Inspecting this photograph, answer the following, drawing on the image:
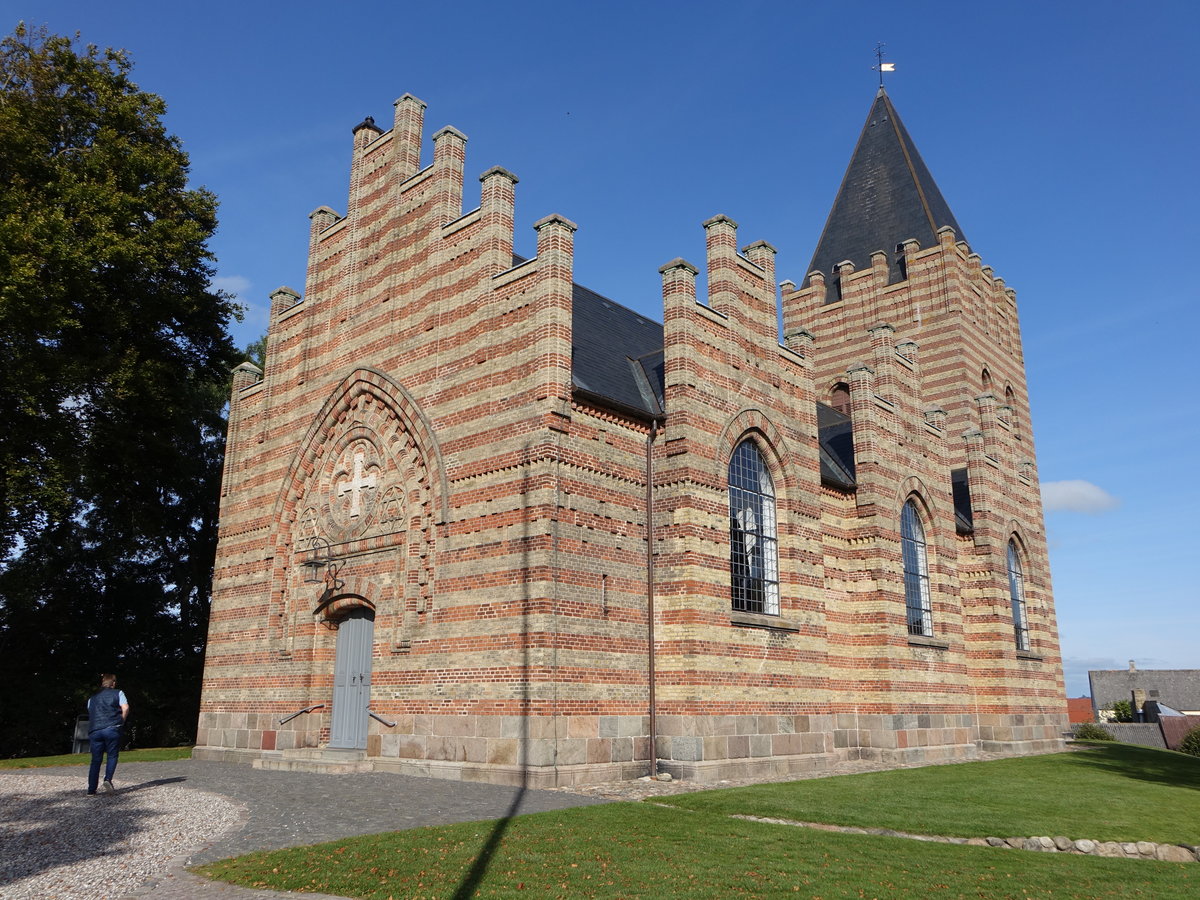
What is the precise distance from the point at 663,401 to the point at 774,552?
4312mm

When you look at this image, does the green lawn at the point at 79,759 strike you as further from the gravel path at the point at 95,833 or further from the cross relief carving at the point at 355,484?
the cross relief carving at the point at 355,484

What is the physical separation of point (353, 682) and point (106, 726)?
596cm

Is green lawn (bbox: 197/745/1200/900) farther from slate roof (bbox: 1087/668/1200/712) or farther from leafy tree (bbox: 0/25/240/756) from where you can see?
slate roof (bbox: 1087/668/1200/712)

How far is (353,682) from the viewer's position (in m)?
19.2

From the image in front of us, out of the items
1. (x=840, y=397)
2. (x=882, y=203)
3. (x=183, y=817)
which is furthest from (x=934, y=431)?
(x=183, y=817)

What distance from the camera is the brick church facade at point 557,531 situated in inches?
641

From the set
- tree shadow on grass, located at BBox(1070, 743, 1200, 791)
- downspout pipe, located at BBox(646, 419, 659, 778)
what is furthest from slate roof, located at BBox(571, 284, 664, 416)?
tree shadow on grass, located at BBox(1070, 743, 1200, 791)

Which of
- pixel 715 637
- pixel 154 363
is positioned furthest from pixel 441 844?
pixel 154 363

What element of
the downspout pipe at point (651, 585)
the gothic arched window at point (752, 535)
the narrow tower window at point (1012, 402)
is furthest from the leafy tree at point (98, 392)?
the narrow tower window at point (1012, 402)

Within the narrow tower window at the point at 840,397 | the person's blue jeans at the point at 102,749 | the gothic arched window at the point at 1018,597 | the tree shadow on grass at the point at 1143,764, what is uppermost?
the narrow tower window at the point at 840,397

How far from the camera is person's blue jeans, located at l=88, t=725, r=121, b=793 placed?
1344 centimetres

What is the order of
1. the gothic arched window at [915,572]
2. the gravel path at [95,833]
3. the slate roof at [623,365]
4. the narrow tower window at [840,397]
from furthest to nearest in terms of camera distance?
the narrow tower window at [840,397] < the gothic arched window at [915,572] < the slate roof at [623,365] < the gravel path at [95,833]

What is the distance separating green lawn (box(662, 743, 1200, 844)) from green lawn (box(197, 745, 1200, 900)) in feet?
0.31

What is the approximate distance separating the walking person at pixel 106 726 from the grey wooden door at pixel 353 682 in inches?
211
